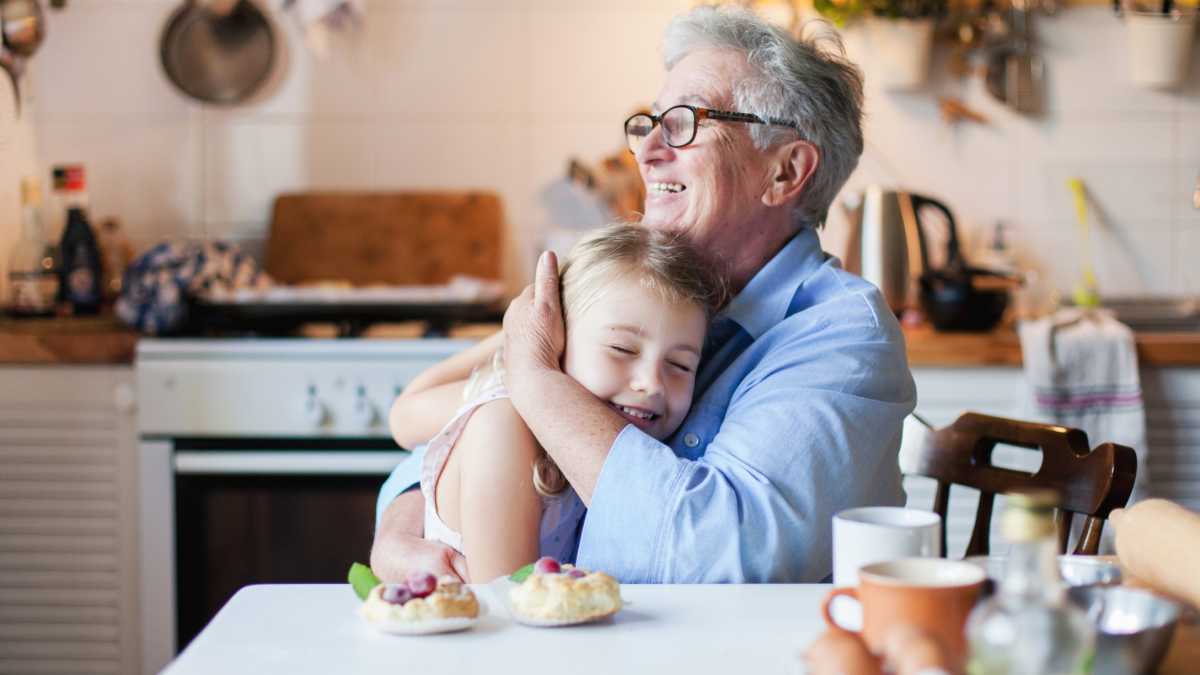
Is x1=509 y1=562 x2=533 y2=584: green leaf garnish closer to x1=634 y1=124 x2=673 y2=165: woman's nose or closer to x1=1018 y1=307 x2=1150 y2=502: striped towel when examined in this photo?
x1=634 y1=124 x2=673 y2=165: woman's nose

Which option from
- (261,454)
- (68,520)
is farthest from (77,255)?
(261,454)

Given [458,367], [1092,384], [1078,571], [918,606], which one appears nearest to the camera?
[918,606]

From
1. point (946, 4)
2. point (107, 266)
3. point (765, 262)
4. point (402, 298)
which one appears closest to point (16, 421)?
point (107, 266)

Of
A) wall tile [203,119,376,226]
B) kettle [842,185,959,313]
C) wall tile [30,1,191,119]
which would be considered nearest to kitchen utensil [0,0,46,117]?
wall tile [30,1,191,119]

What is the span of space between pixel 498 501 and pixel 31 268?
2.37 meters

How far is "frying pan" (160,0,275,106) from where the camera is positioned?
339cm

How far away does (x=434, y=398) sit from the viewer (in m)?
1.63

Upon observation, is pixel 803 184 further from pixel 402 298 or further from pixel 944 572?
pixel 402 298

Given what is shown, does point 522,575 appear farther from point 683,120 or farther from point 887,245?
point 887,245

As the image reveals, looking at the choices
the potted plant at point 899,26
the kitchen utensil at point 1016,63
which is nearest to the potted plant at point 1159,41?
the kitchen utensil at point 1016,63

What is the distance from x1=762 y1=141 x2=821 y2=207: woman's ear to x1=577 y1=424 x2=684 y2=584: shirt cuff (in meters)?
0.45

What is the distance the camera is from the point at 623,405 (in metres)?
1.46

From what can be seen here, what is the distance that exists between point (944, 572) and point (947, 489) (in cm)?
90

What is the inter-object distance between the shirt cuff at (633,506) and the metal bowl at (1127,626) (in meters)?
0.45
